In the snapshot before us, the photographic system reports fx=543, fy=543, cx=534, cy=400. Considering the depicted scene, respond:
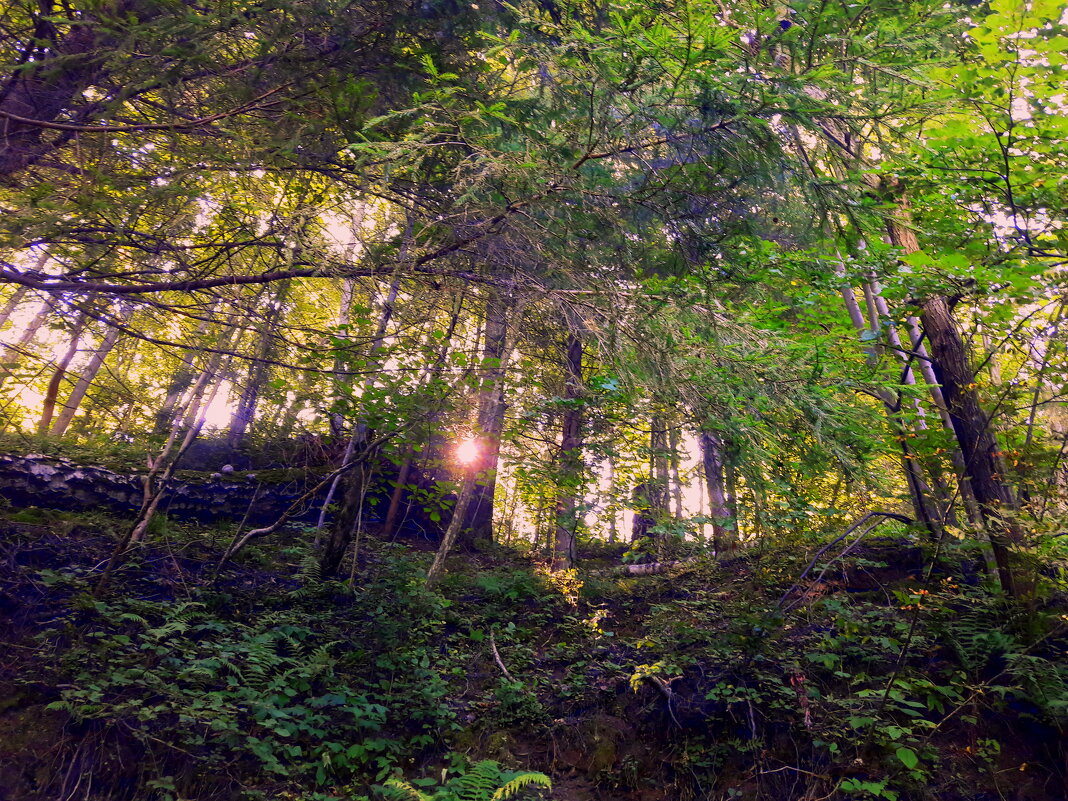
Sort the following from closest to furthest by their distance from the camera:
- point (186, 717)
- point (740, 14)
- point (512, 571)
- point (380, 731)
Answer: point (186, 717), point (740, 14), point (380, 731), point (512, 571)

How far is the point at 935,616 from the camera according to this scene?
4.46m

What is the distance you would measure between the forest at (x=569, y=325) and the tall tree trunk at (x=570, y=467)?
89 cm

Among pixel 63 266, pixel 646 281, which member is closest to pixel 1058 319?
pixel 646 281

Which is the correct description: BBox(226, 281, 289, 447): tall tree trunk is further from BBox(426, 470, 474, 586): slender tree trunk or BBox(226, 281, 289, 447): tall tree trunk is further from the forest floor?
BBox(426, 470, 474, 586): slender tree trunk

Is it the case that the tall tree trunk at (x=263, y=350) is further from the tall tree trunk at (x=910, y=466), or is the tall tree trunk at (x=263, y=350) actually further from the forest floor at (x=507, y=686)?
the tall tree trunk at (x=910, y=466)

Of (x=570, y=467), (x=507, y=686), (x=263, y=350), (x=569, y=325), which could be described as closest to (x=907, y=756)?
(x=507, y=686)

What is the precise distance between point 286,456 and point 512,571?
14.1 ft

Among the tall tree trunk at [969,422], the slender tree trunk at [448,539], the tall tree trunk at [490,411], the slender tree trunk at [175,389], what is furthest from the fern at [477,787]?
the slender tree trunk at [175,389]

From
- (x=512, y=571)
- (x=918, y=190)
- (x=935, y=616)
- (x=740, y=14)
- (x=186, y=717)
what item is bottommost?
(x=186, y=717)

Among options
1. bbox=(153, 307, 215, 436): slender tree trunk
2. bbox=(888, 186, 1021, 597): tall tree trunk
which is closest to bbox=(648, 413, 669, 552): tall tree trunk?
bbox=(888, 186, 1021, 597): tall tree trunk

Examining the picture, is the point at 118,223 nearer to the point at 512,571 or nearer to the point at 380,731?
the point at 380,731

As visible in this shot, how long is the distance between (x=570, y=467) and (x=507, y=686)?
304 cm

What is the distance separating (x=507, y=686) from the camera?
17.6 feet

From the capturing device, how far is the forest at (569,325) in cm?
381
